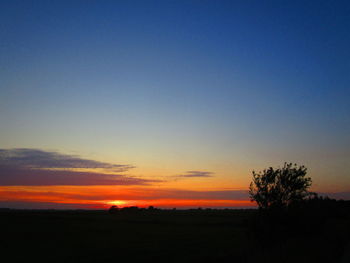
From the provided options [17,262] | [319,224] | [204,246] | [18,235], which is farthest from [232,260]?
[18,235]

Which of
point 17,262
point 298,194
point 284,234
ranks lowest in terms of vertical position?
point 17,262

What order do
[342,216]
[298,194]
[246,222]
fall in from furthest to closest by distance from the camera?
[342,216], [298,194], [246,222]

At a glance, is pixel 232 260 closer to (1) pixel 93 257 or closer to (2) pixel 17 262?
(1) pixel 93 257

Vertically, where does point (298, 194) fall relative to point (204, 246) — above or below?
above

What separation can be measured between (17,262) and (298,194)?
27.7 m

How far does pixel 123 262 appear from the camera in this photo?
3225 cm

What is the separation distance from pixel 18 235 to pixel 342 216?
46.0 metres

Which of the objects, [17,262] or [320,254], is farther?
[17,262]

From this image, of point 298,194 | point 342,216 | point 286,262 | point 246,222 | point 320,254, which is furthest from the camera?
point 342,216

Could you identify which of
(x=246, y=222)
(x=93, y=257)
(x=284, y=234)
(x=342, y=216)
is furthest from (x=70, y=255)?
(x=342, y=216)

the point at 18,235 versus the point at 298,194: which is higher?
the point at 298,194

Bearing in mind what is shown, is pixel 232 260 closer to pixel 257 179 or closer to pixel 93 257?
pixel 257 179

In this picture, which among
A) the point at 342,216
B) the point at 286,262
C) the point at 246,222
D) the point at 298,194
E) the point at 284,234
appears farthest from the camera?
the point at 342,216

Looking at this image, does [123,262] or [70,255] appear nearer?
[123,262]
